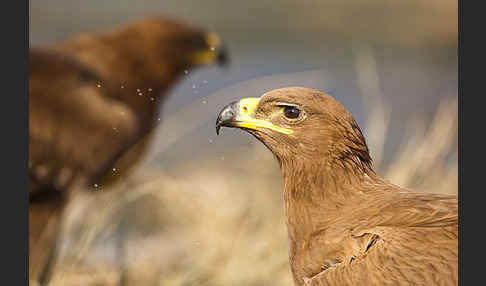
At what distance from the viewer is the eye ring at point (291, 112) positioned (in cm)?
288

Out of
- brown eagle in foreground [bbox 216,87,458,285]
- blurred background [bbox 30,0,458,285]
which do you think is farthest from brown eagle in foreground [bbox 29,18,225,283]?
brown eagle in foreground [bbox 216,87,458,285]

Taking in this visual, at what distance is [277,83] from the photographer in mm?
4945

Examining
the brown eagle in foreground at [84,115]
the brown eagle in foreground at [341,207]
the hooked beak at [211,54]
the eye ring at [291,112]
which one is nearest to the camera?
the brown eagle in foreground at [341,207]

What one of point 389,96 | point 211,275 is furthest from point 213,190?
point 389,96

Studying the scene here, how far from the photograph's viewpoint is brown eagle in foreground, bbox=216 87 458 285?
237cm

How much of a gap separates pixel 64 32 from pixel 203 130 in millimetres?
4642

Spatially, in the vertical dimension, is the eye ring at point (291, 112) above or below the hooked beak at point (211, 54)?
above

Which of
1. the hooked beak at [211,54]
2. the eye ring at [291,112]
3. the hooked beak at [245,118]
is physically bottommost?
the hooked beak at [211,54]

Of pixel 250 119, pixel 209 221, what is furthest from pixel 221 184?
pixel 250 119

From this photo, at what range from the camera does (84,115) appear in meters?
4.50

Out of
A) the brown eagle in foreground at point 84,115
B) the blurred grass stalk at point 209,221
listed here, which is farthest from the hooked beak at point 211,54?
the blurred grass stalk at point 209,221

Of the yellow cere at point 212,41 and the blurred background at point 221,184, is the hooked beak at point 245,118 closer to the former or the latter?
the blurred background at point 221,184

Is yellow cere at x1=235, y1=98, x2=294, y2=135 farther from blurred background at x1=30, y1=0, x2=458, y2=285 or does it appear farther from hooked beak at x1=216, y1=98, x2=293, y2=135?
blurred background at x1=30, y1=0, x2=458, y2=285

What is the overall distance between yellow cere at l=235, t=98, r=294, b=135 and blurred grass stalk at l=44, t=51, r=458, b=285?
37.0 inches
